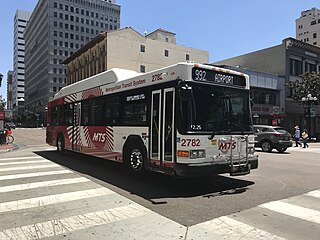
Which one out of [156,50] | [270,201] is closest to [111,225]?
[270,201]

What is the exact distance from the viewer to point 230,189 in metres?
7.95

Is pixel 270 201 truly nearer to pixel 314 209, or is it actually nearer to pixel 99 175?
pixel 314 209

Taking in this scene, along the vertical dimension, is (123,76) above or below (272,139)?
above

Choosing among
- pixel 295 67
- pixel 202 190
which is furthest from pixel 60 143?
pixel 295 67

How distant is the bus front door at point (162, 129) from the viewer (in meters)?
7.61

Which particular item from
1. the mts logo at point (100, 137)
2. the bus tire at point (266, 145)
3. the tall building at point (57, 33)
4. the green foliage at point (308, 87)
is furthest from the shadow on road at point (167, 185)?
the tall building at point (57, 33)

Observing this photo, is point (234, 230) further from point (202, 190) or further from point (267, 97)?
point (267, 97)

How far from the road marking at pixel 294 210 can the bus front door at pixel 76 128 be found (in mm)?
9075

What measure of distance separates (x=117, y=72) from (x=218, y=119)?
182 inches

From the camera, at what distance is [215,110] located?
7723 millimetres

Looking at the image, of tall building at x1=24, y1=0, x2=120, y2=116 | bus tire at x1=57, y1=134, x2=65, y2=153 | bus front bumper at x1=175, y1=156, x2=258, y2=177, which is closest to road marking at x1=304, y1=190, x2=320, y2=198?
bus front bumper at x1=175, y1=156, x2=258, y2=177

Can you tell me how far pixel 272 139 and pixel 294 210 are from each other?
14.2 meters

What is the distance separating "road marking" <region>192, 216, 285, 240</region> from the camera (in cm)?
473

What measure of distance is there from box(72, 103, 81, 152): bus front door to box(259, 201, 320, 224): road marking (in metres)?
9.08
